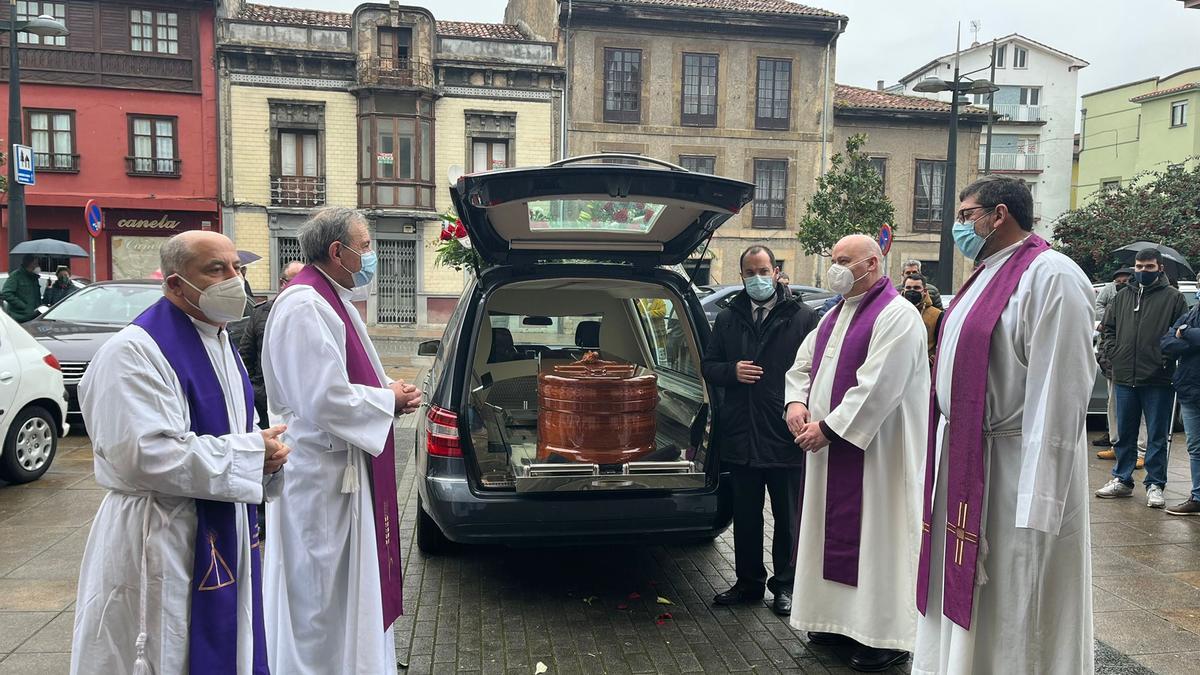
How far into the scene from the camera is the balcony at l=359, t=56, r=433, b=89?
25953mm

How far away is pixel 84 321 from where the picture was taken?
955cm

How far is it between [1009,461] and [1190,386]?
4733 mm

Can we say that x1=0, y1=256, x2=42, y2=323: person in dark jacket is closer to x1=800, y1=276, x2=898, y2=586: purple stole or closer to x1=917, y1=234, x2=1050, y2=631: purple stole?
x1=800, y1=276, x2=898, y2=586: purple stole

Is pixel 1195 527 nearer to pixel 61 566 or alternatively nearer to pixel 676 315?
pixel 676 315

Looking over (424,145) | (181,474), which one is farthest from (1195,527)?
(424,145)

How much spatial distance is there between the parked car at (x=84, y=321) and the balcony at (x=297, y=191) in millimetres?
16506

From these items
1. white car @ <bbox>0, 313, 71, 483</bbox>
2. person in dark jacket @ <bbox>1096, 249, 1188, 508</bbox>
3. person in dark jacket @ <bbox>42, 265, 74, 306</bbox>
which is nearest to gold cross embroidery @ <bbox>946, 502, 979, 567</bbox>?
person in dark jacket @ <bbox>1096, 249, 1188, 508</bbox>

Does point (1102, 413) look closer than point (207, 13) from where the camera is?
Yes

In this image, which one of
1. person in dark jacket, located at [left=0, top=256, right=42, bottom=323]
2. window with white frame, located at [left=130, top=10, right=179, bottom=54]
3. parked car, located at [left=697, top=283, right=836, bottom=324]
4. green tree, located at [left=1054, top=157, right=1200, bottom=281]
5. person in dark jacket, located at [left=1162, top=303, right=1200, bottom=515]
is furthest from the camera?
window with white frame, located at [left=130, top=10, right=179, bottom=54]

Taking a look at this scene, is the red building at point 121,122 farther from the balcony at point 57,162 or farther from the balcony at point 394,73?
the balcony at point 394,73

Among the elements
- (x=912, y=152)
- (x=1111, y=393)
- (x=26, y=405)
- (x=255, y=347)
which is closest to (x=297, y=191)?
(x=26, y=405)

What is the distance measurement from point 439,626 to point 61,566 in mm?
2621

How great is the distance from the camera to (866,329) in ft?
12.8

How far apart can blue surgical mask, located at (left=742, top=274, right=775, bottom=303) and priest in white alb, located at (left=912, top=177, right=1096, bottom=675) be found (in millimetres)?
1316
